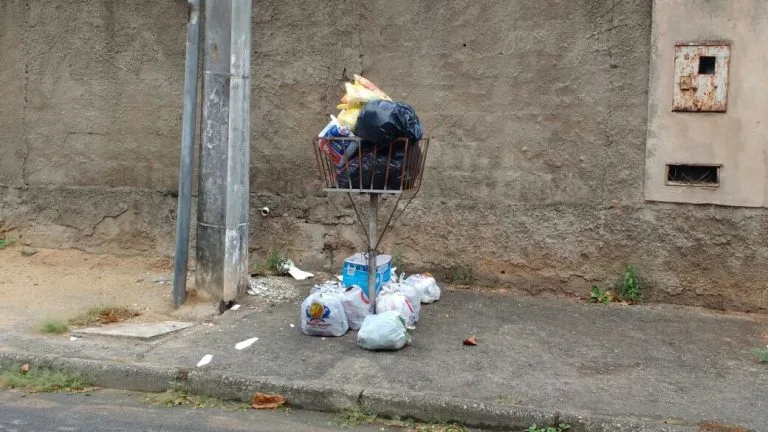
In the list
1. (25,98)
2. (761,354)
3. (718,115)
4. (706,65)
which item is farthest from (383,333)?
(25,98)

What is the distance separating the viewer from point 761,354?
4992 millimetres

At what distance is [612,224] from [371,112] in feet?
8.49

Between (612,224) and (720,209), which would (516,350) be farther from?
(720,209)

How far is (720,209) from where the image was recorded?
6.08 m

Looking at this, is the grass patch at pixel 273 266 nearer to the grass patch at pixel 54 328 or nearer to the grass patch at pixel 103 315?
the grass patch at pixel 103 315

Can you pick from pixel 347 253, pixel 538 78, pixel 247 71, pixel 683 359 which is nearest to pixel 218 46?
pixel 247 71

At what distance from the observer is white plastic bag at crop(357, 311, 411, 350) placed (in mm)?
5031

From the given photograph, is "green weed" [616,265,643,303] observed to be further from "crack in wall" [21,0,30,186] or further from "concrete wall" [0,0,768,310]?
"crack in wall" [21,0,30,186]

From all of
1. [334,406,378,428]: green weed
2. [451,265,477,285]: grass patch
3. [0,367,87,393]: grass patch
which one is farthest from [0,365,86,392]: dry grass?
[451,265,477,285]: grass patch

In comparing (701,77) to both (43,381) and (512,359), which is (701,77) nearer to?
(512,359)

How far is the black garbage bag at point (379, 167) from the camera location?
5.12 m

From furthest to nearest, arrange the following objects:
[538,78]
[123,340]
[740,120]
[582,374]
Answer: [538,78] < [740,120] < [123,340] < [582,374]

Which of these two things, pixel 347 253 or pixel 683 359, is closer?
pixel 683 359

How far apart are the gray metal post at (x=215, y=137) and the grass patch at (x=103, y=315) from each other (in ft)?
2.34
